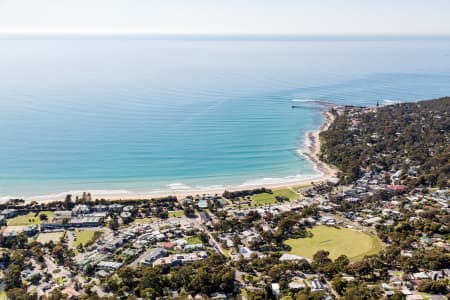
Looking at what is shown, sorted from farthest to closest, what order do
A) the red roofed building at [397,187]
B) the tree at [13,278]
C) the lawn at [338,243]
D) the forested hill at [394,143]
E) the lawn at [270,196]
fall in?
the forested hill at [394,143], the red roofed building at [397,187], the lawn at [270,196], the lawn at [338,243], the tree at [13,278]

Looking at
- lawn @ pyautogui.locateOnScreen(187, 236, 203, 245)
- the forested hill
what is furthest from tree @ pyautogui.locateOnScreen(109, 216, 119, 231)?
the forested hill

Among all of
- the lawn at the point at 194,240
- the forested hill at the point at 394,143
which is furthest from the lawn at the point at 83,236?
the forested hill at the point at 394,143

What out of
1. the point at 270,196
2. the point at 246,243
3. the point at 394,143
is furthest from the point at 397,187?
the point at 246,243

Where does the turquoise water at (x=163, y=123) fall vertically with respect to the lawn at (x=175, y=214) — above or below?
above

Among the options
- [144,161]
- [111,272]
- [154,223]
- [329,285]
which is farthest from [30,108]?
[329,285]

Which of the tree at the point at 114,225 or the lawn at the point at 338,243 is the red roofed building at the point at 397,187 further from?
the tree at the point at 114,225

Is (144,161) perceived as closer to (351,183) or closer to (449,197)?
(351,183)
